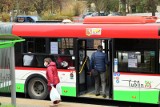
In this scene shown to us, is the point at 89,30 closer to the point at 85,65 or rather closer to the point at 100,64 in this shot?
the point at 100,64

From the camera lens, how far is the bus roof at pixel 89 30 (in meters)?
11.0

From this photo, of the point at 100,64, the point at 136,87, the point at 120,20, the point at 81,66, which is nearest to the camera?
the point at 136,87

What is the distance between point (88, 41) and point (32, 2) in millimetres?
39979

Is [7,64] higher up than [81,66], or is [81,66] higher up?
[7,64]

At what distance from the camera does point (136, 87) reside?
11.1 metres

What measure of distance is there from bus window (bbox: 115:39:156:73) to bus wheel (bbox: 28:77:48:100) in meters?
2.62

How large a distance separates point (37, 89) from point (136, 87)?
3.34 metres

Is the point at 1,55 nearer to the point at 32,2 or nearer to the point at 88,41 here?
the point at 88,41

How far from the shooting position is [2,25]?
43.2ft


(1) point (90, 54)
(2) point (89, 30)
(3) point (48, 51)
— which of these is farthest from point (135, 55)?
(3) point (48, 51)

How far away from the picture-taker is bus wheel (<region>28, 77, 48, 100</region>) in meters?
12.5

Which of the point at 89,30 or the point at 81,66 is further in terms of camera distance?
the point at 81,66

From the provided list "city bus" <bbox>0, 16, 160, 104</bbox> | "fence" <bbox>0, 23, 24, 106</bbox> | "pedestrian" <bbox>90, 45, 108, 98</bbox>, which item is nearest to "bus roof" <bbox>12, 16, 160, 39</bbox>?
"city bus" <bbox>0, 16, 160, 104</bbox>

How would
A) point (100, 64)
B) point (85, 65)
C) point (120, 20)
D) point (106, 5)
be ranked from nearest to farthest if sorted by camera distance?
1. point (120, 20)
2. point (100, 64)
3. point (85, 65)
4. point (106, 5)
